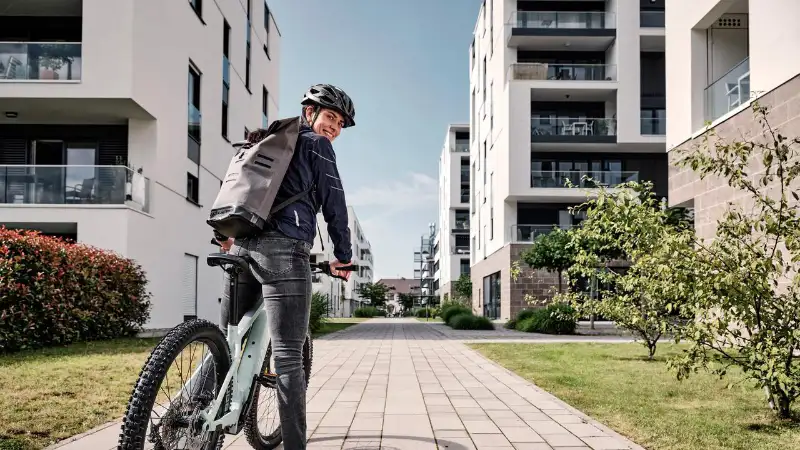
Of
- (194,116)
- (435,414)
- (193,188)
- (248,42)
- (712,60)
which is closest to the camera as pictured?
(435,414)

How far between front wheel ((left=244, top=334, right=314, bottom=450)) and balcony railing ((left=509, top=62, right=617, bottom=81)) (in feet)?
86.9

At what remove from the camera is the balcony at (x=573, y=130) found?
1103 inches

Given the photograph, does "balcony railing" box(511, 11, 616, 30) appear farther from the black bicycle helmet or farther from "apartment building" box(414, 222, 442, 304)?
"apartment building" box(414, 222, 442, 304)

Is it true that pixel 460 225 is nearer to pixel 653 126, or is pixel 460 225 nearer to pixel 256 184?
pixel 653 126

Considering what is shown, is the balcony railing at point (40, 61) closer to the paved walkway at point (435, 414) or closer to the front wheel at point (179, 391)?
the paved walkway at point (435, 414)

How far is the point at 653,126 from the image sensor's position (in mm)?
28188

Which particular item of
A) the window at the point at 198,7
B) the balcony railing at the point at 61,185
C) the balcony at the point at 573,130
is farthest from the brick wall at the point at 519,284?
the balcony railing at the point at 61,185

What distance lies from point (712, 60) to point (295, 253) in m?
11.5

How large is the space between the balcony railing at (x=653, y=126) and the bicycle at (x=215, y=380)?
27.4m

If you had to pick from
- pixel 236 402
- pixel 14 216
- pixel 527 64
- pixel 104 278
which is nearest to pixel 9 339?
pixel 104 278

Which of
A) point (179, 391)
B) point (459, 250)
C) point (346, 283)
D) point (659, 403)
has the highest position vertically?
point (459, 250)

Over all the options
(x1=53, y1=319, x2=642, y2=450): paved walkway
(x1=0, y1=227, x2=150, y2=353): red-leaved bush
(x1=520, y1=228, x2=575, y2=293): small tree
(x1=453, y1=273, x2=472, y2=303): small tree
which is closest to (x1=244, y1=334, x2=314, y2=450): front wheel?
(x1=53, y1=319, x2=642, y2=450): paved walkway

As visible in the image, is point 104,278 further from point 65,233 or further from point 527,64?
point 527,64

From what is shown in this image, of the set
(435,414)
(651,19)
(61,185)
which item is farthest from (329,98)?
(651,19)
